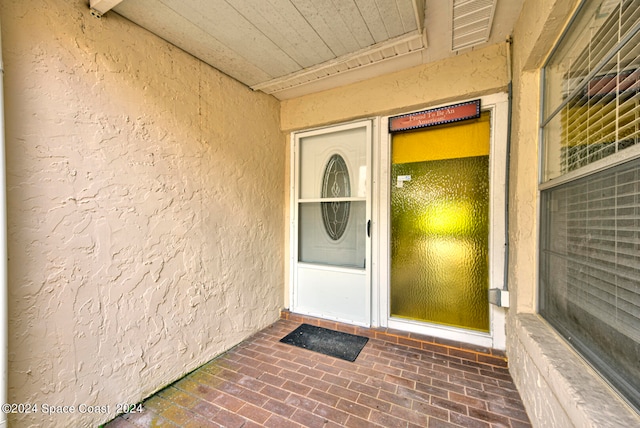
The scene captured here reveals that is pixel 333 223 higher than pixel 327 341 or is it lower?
higher

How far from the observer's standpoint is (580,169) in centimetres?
128

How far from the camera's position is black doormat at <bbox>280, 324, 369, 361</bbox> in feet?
7.82

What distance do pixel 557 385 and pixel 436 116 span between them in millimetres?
2220

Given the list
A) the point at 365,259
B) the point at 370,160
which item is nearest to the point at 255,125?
the point at 370,160

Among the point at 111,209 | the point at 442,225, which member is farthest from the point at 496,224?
the point at 111,209

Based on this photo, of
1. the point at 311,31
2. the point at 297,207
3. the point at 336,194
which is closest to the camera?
the point at 311,31

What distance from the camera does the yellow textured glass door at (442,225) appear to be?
2.41 meters

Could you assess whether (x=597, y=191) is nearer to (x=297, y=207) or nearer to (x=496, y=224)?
(x=496, y=224)

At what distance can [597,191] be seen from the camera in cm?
119

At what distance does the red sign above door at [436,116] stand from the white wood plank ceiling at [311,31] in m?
0.47

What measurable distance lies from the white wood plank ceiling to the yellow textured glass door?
81 centimetres

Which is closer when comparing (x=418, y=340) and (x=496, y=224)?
(x=496, y=224)

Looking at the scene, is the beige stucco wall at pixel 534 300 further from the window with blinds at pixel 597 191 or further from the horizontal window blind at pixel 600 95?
the horizontal window blind at pixel 600 95

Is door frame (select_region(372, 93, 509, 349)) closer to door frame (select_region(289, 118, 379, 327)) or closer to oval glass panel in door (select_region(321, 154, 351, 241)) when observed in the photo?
door frame (select_region(289, 118, 379, 327))
